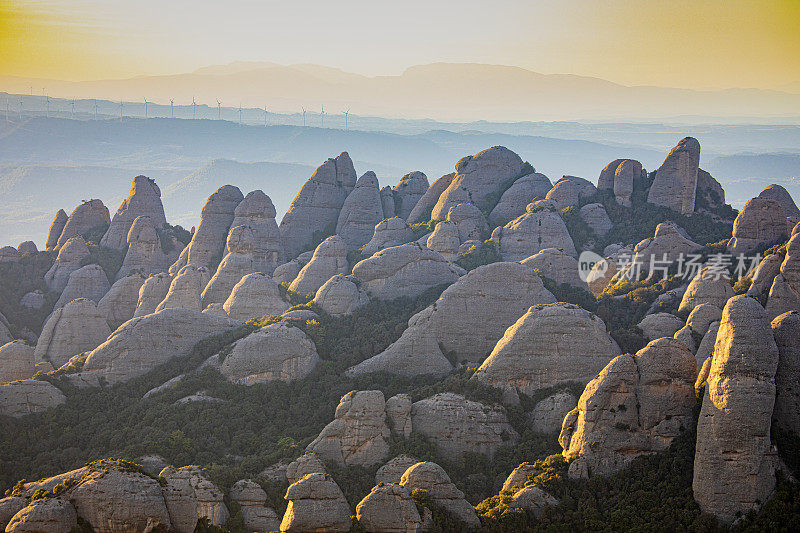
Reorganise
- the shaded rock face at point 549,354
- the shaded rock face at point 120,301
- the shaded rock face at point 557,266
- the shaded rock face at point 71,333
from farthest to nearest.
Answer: the shaded rock face at point 120,301 → the shaded rock face at point 557,266 → the shaded rock face at point 71,333 → the shaded rock face at point 549,354

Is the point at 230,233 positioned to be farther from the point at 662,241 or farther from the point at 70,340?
the point at 662,241

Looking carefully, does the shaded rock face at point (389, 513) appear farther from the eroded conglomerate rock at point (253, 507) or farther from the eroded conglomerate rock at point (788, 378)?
the eroded conglomerate rock at point (788, 378)

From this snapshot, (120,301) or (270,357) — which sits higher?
(270,357)

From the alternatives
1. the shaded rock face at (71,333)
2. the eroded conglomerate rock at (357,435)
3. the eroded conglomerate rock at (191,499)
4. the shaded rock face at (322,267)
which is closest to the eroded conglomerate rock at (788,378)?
the eroded conglomerate rock at (357,435)

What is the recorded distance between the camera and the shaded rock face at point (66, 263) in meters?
87.8

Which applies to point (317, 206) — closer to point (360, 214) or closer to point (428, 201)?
point (360, 214)

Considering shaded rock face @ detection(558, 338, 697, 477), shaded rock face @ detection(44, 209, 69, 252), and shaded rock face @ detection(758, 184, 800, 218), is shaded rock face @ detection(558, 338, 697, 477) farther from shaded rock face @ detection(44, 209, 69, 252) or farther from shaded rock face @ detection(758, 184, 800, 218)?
shaded rock face @ detection(44, 209, 69, 252)

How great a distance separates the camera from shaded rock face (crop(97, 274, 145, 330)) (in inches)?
3177

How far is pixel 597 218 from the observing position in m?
87.0

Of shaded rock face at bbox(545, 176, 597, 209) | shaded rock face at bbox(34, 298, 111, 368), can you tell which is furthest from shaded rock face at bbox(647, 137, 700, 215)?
shaded rock face at bbox(34, 298, 111, 368)

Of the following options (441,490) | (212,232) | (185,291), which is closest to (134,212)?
(212,232)

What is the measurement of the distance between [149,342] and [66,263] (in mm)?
30783

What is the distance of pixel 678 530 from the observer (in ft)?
133

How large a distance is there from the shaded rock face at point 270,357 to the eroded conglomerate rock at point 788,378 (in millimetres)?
29500
